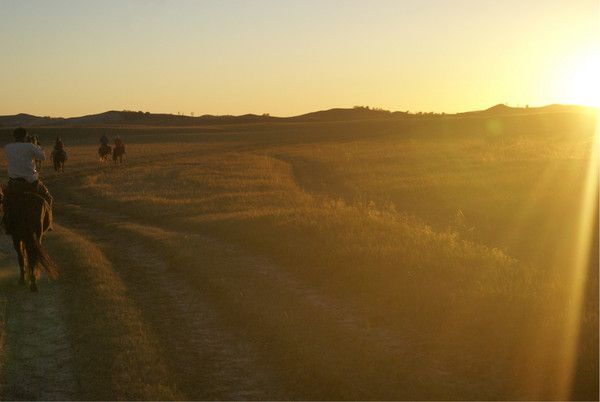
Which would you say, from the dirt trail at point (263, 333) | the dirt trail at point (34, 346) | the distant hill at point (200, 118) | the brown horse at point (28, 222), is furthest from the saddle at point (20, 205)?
the distant hill at point (200, 118)

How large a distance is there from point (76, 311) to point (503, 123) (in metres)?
97.5

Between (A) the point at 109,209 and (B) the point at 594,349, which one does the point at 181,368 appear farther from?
(A) the point at 109,209

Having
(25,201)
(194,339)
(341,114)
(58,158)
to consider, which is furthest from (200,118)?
(194,339)

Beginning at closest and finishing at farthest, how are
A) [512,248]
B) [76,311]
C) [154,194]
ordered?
[76,311]
[512,248]
[154,194]

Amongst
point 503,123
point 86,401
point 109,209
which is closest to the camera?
point 86,401

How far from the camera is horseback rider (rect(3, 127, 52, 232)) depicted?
43.7ft

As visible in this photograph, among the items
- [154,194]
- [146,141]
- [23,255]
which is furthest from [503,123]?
[23,255]

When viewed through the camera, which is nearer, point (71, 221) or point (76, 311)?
point (76, 311)

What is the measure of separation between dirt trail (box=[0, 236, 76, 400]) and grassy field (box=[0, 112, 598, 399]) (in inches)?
8.1

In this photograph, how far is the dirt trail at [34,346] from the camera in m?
8.66

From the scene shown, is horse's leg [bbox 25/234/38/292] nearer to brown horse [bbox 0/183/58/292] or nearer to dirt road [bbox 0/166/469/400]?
brown horse [bbox 0/183/58/292]

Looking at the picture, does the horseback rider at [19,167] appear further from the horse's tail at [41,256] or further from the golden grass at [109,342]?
the golden grass at [109,342]

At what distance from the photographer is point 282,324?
10.7m

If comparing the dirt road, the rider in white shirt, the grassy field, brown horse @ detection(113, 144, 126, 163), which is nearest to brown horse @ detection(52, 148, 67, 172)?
brown horse @ detection(113, 144, 126, 163)
